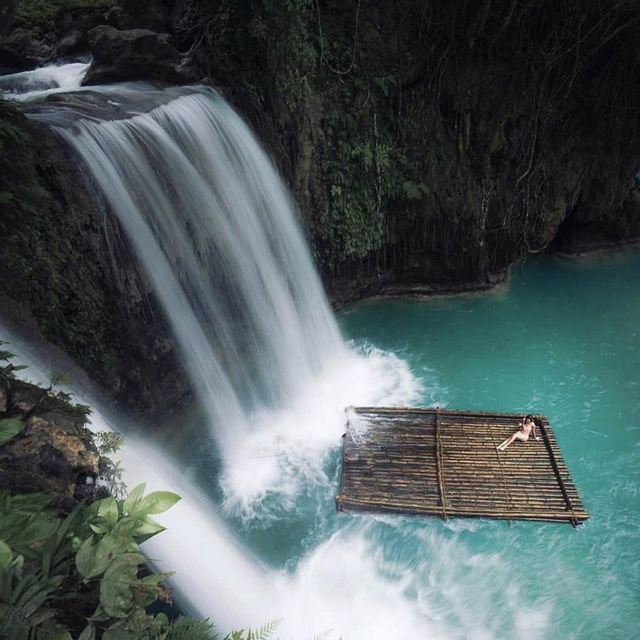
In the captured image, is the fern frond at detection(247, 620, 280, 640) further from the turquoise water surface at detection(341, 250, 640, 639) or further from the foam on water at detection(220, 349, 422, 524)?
the foam on water at detection(220, 349, 422, 524)

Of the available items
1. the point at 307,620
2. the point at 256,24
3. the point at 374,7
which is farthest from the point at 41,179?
the point at 374,7

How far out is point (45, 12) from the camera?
1223cm

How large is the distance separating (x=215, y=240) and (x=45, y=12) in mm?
9269

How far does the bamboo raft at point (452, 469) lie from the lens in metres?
6.28

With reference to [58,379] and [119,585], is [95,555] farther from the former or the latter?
[58,379]

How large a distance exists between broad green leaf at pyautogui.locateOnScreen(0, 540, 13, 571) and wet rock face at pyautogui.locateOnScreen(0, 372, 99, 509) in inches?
25.6

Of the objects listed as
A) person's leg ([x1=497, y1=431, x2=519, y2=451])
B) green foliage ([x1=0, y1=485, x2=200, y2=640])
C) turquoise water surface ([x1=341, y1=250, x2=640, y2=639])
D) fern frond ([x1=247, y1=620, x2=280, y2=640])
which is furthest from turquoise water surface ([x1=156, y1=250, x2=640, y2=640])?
green foliage ([x1=0, y1=485, x2=200, y2=640])

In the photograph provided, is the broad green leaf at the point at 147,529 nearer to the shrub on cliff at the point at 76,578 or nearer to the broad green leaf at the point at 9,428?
the shrub on cliff at the point at 76,578

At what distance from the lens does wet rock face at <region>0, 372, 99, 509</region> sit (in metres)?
3.12

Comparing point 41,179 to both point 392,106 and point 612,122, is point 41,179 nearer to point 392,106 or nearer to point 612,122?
point 392,106

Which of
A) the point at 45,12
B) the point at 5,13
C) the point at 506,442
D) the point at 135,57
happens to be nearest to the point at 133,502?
the point at 5,13

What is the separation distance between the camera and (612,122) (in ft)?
34.3

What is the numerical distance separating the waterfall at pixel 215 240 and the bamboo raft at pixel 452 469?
1874 mm

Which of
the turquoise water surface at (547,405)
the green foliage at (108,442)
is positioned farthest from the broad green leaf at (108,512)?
the turquoise water surface at (547,405)
